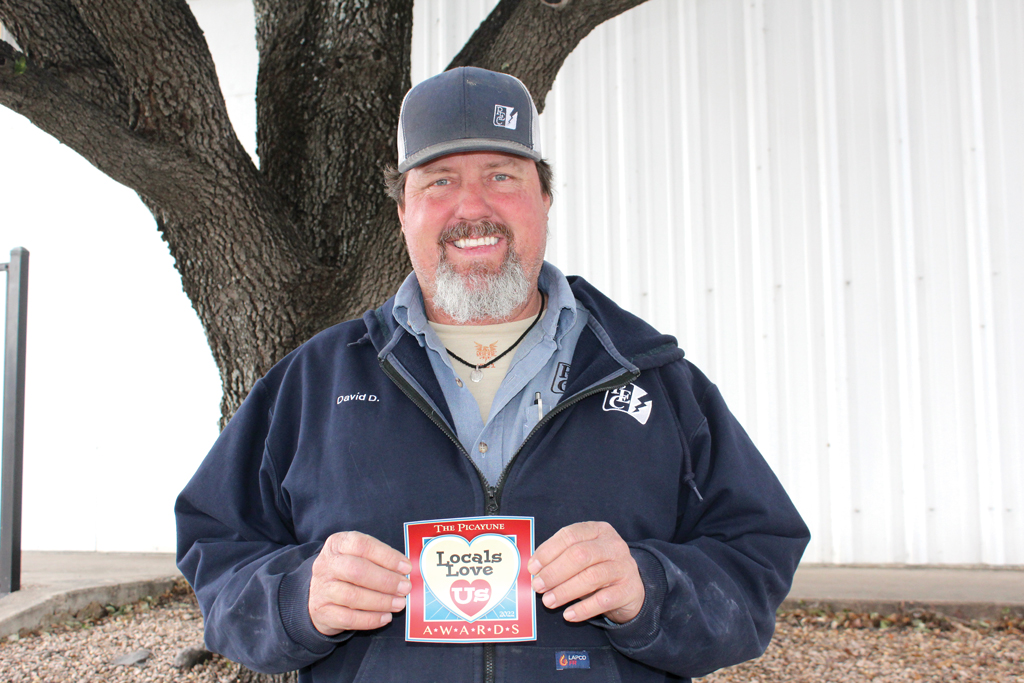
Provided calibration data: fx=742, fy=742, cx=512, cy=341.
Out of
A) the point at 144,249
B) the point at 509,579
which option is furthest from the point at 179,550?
the point at 144,249

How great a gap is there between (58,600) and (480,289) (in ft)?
13.2

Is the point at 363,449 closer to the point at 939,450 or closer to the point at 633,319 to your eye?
the point at 633,319

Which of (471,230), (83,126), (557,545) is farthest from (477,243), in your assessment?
(83,126)

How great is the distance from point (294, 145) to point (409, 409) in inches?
73.9

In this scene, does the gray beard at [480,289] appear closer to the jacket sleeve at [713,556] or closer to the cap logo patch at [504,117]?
the cap logo patch at [504,117]

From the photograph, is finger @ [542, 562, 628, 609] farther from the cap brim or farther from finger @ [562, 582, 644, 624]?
the cap brim

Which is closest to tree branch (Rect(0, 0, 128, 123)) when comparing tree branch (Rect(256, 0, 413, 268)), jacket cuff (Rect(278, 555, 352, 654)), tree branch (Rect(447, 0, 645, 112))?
tree branch (Rect(256, 0, 413, 268))

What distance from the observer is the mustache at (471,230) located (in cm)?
182

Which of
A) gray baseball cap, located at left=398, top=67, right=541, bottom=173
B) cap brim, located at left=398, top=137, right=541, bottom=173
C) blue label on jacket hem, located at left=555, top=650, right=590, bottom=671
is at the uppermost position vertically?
gray baseball cap, located at left=398, top=67, right=541, bottom=173

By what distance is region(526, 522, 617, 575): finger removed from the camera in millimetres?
1312

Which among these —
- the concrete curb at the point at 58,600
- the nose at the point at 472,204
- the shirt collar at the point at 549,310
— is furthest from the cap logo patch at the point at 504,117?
the concrete curb at the point at 58,600

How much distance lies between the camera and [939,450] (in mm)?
5402

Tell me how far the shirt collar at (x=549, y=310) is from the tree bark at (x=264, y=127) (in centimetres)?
105

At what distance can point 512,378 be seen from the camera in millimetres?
1691
